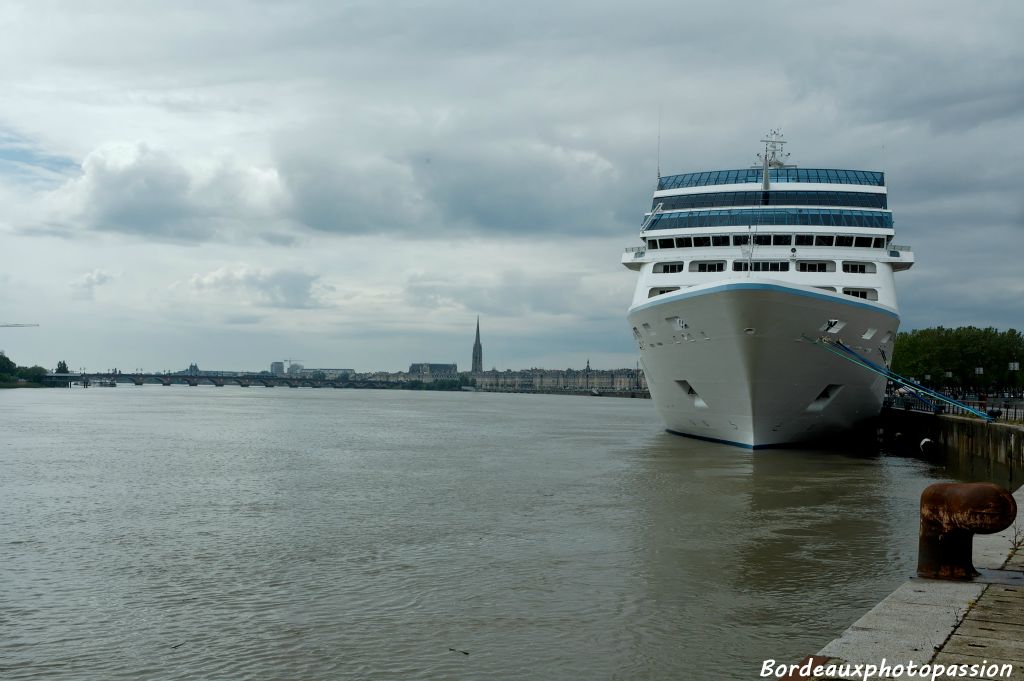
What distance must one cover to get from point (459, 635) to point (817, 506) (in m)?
14.9

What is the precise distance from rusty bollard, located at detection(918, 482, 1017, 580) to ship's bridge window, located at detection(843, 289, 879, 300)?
28.3 metres

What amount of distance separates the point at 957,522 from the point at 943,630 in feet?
8.37

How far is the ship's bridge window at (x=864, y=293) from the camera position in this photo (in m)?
37.0

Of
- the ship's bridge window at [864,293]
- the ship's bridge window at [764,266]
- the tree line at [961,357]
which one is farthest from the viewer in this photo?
the tree line at [961,357]

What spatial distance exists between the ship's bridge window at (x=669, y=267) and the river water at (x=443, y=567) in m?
9.02

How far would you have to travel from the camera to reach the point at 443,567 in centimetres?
1645

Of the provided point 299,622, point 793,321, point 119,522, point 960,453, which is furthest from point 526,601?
point 960,453

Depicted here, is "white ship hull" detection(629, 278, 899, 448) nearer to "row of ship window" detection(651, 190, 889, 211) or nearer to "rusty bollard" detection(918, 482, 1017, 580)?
"row of ship window" detection(651, 190, 889, 211)

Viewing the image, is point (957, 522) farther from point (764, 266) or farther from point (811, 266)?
point (811, 266)

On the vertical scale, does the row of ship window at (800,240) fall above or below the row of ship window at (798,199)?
below

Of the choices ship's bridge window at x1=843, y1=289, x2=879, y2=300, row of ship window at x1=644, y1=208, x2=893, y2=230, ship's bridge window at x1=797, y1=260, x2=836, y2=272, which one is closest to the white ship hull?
ship's bridge window at x1=843, y1=289, x2=879, y2=300

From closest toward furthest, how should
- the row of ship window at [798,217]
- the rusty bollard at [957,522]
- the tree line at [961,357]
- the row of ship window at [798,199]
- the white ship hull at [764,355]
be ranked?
the rusty bollard at [957,522] < the white ship hull at [764,355] < the row of ship window at [798,217] < the row of ship window at [798,199] < the tree line at [961,357]

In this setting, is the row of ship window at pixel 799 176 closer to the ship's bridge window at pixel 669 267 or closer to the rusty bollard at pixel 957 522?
the ship's bridge window at pixel 669 267

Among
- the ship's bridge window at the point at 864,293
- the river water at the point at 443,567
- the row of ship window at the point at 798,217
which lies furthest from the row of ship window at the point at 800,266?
the river water at the point at 443,567
